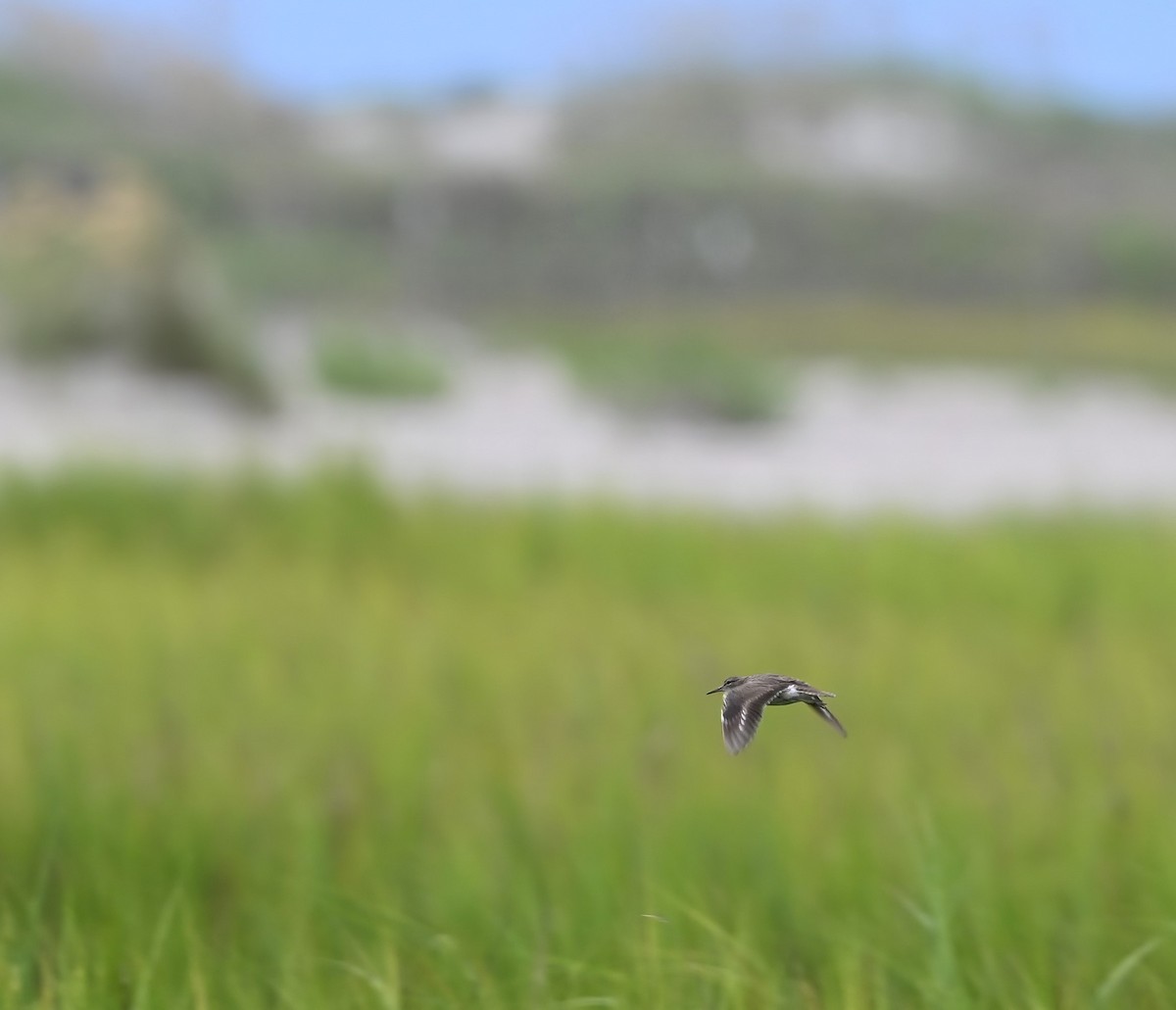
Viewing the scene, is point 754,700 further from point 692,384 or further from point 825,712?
point 692,384

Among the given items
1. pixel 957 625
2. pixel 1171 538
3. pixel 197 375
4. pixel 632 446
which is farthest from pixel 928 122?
pixel 957 625

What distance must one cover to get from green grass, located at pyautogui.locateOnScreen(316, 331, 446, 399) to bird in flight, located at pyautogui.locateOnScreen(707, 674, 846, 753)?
22.0ft

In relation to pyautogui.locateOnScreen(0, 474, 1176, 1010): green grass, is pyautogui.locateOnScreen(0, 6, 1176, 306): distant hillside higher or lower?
higher

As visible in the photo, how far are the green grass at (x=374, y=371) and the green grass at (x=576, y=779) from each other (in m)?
4.03

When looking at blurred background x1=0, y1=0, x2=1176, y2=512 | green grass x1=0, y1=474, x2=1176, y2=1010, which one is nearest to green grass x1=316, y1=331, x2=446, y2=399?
blurred background x1=0, y1=0, x2=1176, y2=512

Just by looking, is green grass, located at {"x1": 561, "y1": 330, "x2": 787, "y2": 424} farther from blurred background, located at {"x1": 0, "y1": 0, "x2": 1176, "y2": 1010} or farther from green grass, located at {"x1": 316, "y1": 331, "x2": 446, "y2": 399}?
green grass, located at {"x1": 316, "y1": 331, "x2": 446, "y2": 399}

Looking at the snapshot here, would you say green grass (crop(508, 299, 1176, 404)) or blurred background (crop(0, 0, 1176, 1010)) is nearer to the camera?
blurred background (crop(0, 0, 1176, 1010))

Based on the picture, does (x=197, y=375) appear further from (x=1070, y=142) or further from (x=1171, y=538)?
(x=1070, y=142)

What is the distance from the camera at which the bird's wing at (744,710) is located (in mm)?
416

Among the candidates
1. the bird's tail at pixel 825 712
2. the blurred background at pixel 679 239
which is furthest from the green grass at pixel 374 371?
the bird's tail at pixel 825 712

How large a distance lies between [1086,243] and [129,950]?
322 inches

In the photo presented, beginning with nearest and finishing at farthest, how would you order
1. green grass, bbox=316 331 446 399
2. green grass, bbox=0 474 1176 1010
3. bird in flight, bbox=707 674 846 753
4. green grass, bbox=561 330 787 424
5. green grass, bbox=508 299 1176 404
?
bird in flight, bbox=707 674 846 753 → green grass, bbox=0 474 1176 1010 → green grass, bbox=561 330 787 424 → green grass, bbox=316 331 446 399 → green grass, bbox=508 299 1176 404

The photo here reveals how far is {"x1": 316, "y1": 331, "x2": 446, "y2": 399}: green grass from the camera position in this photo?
279 inches

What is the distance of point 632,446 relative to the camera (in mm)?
6594
